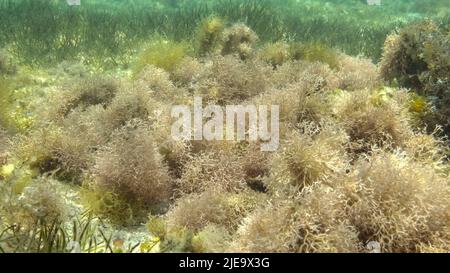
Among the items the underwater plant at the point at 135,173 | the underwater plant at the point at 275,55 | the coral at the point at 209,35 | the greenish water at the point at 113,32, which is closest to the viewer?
the underwater plant at the point at 135,173

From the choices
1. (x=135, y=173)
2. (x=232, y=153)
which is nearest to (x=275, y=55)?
(x=232, y=153)

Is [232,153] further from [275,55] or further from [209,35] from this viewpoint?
[209,35]

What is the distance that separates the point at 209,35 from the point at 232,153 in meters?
4.59

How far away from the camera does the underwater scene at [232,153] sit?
3504 millimetres

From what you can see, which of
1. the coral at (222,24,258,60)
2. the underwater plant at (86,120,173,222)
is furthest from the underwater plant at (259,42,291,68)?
the underwater plant at (86,120,173,222)

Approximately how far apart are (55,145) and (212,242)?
2678mm

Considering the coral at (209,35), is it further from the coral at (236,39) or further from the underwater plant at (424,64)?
the underwater plant at (424,64)

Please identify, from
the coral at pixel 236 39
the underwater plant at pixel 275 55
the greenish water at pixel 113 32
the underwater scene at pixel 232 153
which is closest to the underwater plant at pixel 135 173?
the underwater scene at pixel 232 153

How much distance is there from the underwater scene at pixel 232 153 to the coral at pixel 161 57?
0.03 m

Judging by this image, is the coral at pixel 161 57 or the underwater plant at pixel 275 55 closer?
the coral at pixel 161 57
